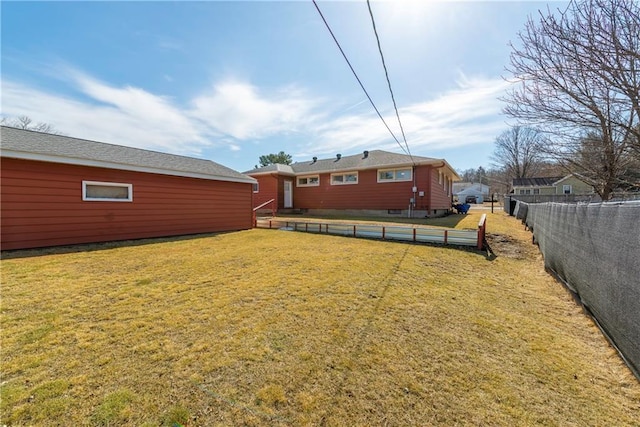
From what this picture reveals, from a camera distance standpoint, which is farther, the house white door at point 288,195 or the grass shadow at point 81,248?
the house white door at point 288,195

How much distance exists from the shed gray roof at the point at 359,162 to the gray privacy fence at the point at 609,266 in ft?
33.2

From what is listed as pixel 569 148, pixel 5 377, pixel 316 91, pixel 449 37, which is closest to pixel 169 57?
pixel 316 91

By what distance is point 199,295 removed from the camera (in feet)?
11.7

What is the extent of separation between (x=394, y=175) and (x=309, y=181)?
602 centimetres

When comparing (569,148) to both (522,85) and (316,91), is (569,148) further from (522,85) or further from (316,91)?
(316,91)

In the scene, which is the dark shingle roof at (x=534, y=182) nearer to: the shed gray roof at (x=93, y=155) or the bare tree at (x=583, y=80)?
the bare tree at (x=583, y=80)

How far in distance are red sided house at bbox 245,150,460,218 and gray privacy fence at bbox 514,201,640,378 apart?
33.0 ft

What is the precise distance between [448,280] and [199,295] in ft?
13.4

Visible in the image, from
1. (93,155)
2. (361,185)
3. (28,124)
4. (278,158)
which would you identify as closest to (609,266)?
(93,155)

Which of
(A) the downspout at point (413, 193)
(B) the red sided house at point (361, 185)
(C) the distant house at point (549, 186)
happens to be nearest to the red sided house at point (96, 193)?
(B) the red sided house at point (361, 185)

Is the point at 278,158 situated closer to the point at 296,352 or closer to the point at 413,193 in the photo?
the point at 413,193

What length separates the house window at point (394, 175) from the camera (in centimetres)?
1455

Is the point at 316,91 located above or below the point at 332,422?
above

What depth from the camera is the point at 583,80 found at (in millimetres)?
4258
